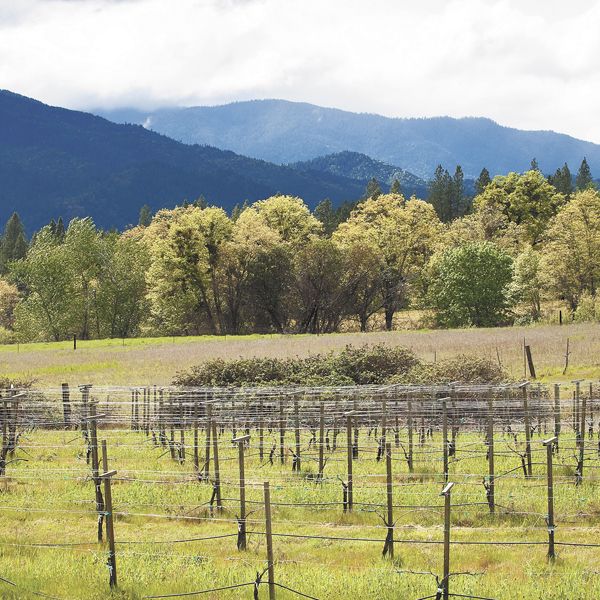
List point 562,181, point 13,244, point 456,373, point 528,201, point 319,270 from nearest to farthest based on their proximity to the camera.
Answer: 1. point 456,373
2. point 319,270
3. point 528,201
4. point 562,181
5. point 13,244

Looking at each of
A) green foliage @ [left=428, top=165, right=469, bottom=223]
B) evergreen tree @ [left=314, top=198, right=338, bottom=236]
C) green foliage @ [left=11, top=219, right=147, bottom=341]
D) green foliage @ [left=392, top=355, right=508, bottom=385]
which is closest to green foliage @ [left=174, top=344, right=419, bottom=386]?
green foliage @ [left=392, top=355, right=508, bottom=385]

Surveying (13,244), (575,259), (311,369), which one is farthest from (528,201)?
(13,244)

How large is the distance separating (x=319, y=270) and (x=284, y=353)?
81.5ft

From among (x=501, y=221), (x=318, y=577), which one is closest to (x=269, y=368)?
(x=318, y=577)

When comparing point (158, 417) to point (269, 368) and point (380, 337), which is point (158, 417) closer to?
point (269, 368)

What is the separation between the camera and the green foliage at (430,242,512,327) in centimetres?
6162

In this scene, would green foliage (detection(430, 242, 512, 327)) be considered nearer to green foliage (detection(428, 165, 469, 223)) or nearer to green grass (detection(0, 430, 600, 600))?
green grass (detection(0, 430, 600, 600))

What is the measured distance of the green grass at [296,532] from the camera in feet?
34.7

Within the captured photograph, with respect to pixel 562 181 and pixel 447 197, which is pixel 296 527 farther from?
pixel 447 197

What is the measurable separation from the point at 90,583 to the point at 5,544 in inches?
113

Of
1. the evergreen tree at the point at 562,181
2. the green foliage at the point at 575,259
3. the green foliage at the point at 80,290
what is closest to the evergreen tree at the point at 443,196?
the evergreen tree at the point at 562,181

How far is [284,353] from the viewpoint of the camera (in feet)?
149

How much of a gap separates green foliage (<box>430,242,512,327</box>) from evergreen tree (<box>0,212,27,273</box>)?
3597 inches

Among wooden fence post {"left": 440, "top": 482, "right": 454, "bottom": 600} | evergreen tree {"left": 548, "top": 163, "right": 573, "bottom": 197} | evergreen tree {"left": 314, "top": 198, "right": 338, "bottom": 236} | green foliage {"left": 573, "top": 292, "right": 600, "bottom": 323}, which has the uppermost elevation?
evergreen tree {"left": 548, "top": 163, "right": 573, "bottom": 197}
